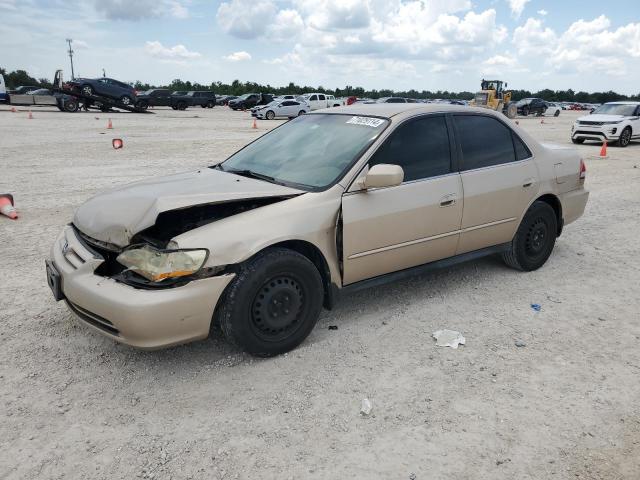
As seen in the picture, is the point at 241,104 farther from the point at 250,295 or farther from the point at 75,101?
the point at 250,295

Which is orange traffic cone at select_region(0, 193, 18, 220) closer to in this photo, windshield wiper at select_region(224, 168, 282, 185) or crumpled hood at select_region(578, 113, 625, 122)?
windshield wiper at select_region(224, 168, 282, 185)

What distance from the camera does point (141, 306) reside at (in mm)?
2947

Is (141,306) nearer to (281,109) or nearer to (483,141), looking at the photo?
(483,141)

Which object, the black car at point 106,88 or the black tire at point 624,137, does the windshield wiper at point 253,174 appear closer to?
the black tire at point 624,137

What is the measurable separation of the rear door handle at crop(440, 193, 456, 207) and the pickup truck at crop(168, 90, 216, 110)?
40.5 meters

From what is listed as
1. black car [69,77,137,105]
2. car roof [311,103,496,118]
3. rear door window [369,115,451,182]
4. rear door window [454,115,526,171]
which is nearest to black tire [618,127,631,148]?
rear door window [454,115,526,171]

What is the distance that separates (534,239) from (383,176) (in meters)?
2.33

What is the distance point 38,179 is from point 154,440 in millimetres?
8575

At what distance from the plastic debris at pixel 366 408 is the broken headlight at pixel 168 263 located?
1.25m

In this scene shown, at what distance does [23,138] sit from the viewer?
16.6 metres

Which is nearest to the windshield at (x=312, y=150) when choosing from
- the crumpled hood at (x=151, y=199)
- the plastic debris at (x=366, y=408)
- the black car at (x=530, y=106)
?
the crumpled hood at (x=151, y=199)

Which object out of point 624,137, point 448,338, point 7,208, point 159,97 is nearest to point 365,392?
point 448,338

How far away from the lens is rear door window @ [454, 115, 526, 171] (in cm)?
445

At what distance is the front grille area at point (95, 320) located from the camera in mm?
3102
